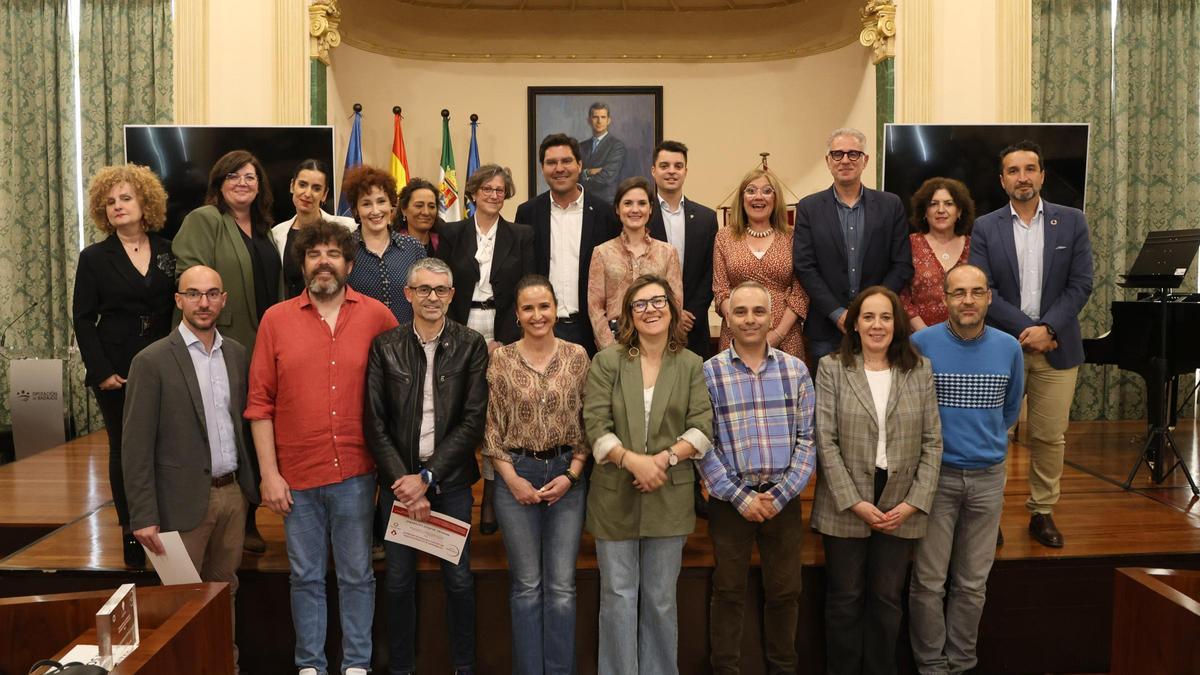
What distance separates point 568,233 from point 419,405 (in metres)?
1.19

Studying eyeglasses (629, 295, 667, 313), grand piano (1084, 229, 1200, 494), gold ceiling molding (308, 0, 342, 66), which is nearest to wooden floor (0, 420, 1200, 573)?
grand piano (1084, 229, 1200, 494)

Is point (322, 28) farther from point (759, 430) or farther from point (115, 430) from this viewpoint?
point (759, 430)

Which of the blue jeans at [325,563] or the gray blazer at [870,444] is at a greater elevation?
the gray blazer at [870,444]

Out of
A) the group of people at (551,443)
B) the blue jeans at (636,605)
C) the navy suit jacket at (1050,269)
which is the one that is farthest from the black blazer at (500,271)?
the navy suit jacket at (1050,269)

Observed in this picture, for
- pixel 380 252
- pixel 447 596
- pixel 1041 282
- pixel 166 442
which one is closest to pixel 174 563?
pixel 166 442

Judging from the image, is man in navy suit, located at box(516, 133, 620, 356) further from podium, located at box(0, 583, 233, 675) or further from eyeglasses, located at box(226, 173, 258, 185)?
podium, located at box(0, 583, 233, 675)

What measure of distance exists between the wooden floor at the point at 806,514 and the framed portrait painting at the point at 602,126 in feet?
12.8

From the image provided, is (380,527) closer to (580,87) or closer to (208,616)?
(208,616)

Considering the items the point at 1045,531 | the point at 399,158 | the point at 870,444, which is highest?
the point at 399,158

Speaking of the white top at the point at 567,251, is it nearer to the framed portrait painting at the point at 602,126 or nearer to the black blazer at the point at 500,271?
the black blazer at the point at 500,271

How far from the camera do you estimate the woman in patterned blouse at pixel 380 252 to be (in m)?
3.73

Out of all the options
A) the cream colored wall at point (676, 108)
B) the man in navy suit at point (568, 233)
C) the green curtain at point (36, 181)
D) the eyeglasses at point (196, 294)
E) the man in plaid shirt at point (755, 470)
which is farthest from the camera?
the cream colored wall at point (676, 108)

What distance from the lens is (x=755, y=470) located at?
3.29m

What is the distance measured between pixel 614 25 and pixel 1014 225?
17.3ft
